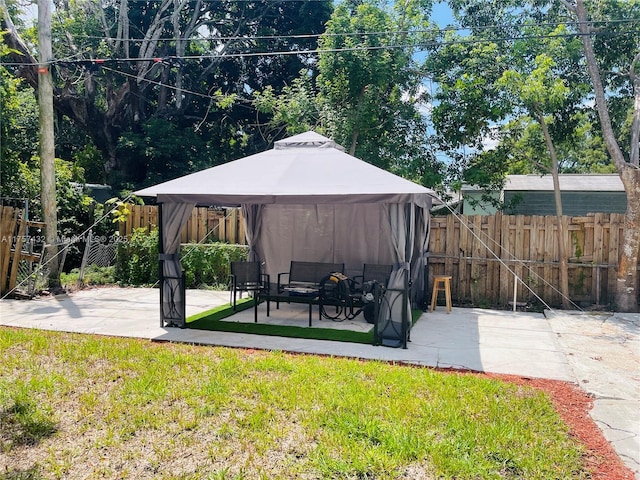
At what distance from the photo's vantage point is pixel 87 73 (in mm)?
16297

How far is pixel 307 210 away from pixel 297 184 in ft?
9.49

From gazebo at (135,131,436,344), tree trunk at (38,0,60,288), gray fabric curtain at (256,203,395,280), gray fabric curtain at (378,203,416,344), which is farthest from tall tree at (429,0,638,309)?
tree trunk at (38,0,60,288)

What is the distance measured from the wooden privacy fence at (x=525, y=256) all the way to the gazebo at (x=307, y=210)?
2.77 feet

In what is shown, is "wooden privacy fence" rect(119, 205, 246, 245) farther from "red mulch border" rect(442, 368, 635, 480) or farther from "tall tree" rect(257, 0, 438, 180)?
"red mulch border" rect(442, 368, 635, 480)

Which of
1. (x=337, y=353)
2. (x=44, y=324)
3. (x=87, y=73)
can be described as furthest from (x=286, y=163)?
(x=87, y=73)

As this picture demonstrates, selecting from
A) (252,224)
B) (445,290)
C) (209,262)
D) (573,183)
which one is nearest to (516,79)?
(445,290)

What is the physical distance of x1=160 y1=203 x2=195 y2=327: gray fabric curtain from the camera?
22.4 feet

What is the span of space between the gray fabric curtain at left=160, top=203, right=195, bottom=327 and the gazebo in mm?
14

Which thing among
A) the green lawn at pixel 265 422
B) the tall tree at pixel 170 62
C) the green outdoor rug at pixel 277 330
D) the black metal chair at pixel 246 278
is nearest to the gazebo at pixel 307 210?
the green outdoor rug at pixel 277 330

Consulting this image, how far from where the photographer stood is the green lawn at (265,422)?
3.05 metres

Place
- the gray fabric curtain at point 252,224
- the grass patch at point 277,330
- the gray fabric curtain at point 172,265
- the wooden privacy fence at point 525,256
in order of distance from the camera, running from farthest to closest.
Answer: the gray fabric curtain at point 252,224 → the wooden privacy fence at point 525,256 → the gray fabric curtain at point 172,265 → the grass patch at point 277,330

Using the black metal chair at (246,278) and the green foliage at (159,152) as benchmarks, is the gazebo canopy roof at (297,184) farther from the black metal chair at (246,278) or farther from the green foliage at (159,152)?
the green foliage at (159,152)

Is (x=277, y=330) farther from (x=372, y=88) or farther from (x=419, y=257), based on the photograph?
(x=372, y=88)

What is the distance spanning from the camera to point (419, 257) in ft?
27.2
